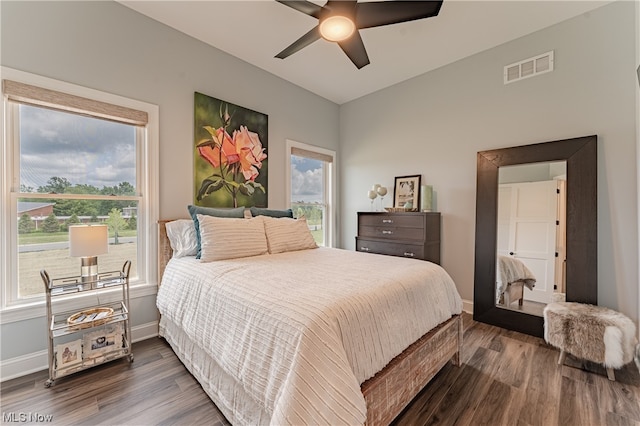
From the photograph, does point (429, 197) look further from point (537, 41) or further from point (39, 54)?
point (39, 54)

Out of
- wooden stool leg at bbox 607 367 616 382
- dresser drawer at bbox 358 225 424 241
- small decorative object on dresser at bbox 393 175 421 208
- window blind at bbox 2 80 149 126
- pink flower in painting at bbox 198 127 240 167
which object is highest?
window blind at bbox 2 80 149 126

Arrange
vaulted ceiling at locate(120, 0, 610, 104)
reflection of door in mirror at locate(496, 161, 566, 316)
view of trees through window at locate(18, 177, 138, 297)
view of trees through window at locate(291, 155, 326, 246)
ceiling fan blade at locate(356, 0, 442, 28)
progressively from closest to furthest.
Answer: ceiling fan blade at locate(356, 0, 442, 28) < view of trees through window at locate(18, 177, 138, 297) < vaulted ceiling at locate(120, 0, 610, 104) < reflection of door in mirror at locate(496, 161, 566, 316) < view of trees through window at locate(291, 155, 326, 246)

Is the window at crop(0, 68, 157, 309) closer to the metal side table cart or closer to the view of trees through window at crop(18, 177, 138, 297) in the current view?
the view of trees through window at crop(18, 177, 138, 297)

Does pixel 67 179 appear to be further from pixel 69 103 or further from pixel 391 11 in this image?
pixel 391 11

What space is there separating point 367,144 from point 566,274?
2832 mm

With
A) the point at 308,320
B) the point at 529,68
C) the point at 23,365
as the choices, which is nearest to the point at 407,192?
the point at 529,68

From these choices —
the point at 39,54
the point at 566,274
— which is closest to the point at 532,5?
the point at 566,274

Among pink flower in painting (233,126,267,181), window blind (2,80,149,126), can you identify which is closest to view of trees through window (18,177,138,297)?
window blind (2,80,149,126)

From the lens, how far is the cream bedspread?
3.38 ft

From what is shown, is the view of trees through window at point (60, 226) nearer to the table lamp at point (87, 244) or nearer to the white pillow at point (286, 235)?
the table lamp at point (87, 244)

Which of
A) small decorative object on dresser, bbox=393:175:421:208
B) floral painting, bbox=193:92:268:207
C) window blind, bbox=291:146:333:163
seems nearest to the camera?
floral painting, bbox=193:92:268:207

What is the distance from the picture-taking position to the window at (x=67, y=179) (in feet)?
6.31

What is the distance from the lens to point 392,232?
338 cm

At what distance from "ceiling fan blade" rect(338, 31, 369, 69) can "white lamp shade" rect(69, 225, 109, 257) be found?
2335mm
